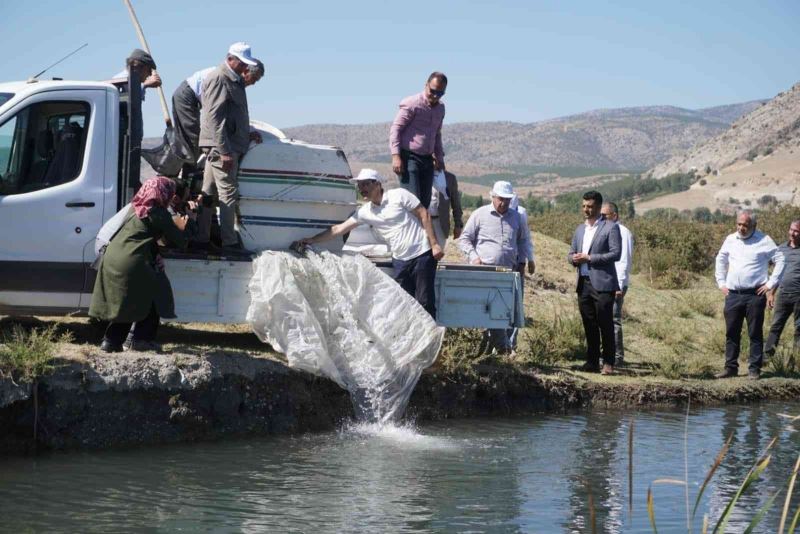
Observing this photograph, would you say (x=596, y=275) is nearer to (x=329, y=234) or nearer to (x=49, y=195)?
(x=329, y=234)

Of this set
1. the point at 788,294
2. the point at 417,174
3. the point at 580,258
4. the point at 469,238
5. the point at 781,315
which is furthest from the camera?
the point at 781,315

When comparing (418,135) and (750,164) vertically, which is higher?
(750,164)

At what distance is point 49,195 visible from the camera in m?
9.73

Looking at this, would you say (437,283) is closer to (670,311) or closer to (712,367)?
(712,367)

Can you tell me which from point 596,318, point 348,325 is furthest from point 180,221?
point 596,318

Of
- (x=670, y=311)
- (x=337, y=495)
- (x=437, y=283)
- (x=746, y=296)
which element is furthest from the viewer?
(x=670, y=311)

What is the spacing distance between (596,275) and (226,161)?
13.9 feet

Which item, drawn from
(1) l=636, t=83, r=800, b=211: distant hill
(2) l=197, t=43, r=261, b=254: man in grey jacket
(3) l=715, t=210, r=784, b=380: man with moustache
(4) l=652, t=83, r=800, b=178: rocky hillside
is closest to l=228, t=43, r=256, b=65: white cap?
(2) l=197, t=43, r=261, b=254: man in grey jacket

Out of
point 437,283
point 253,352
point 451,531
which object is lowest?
point 451,531

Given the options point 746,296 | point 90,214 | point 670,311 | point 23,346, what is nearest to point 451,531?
point 23,346


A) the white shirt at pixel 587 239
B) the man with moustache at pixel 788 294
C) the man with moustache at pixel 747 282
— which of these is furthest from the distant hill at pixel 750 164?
Answer: the white shirt at pixel 587 239

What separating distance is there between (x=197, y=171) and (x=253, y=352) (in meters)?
1.77

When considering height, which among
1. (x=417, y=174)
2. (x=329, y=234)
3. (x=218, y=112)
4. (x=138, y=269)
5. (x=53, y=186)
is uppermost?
(x=218, y=112)

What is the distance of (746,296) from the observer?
510 inches
